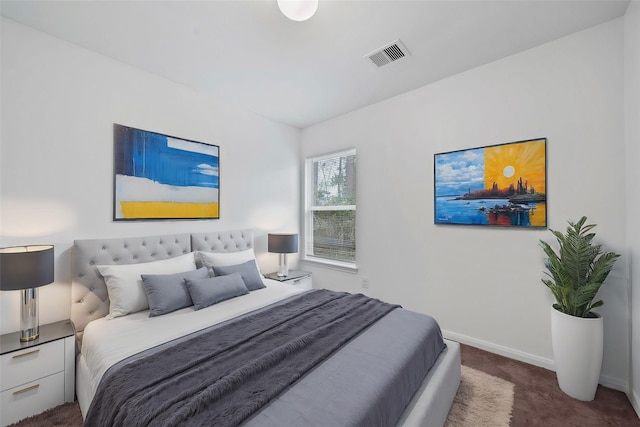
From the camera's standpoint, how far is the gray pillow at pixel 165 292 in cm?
210

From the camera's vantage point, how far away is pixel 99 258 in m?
2.23

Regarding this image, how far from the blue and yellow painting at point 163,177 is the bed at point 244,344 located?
31cm

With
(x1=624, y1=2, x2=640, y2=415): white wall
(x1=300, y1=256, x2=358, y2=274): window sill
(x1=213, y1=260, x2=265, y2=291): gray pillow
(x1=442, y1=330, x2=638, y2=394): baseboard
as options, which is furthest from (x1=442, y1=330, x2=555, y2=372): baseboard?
(x1=213, y1=260, x2=265, y2=291): gray pillow

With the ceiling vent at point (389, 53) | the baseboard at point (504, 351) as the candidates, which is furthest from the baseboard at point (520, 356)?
the ceiling vent at point (389, 53)

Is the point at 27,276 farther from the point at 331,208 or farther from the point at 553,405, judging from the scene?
the point at 553,405

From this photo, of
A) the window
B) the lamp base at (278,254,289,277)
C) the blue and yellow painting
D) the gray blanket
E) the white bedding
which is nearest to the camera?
the gray blanket

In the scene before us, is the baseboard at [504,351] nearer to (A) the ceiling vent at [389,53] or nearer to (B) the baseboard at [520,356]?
(B) the baseboard at [520,356]

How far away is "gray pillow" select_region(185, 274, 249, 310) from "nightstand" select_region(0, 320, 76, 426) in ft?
2.65

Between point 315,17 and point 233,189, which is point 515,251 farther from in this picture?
point 233,189

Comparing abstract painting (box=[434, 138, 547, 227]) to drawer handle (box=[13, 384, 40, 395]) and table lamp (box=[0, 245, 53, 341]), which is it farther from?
drawer handle (box=[13, 384, 40, 395])

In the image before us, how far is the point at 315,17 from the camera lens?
6.47 ft

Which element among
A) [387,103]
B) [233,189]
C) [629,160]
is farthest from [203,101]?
[629,160]

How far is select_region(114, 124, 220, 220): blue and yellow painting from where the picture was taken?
2.47 meters

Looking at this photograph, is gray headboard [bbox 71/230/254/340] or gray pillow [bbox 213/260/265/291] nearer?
gray headboard [bbox 71/230/254/340]
